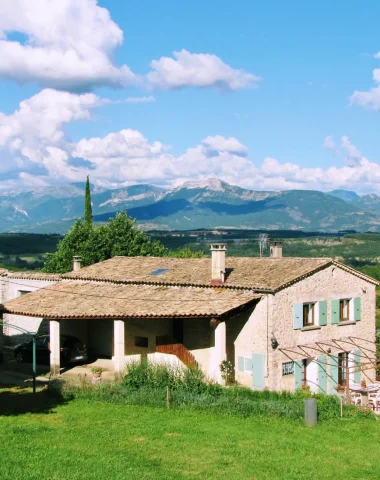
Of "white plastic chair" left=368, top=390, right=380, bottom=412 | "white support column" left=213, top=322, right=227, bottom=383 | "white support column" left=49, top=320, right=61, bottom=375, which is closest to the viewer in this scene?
"white plastic chair" left=368, top=390, right=380, bottom=412

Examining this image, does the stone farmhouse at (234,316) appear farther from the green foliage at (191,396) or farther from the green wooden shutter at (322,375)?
the green foliage at (191,396)

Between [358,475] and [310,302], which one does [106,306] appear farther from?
[358,475]

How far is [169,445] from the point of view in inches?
627

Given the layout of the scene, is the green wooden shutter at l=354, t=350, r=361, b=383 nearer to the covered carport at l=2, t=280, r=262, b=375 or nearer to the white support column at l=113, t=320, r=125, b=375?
the covered carport at l=2, t=280, r=262, b=375

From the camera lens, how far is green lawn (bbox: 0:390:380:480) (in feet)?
44.7

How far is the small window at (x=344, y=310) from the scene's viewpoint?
29578 millimetres

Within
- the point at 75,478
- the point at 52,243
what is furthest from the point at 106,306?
the point at 52,243

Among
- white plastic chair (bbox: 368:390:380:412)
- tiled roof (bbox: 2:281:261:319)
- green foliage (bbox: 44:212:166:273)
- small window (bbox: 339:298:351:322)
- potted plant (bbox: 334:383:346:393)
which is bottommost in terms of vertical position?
potted plant (bbox: 334:383:346:393)

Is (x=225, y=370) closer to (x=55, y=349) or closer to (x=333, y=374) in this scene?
(x=333, y=374)

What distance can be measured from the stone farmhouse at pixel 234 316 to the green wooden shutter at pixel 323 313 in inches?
1.7

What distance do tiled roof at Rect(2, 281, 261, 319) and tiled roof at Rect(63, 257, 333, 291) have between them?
44cm

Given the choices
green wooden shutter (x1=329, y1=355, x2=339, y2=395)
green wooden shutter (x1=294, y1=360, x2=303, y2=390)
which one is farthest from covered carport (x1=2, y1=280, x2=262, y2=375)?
green wooden shutter (x1=329, y1=355, x2=339, y2=395)

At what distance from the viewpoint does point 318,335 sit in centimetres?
2781

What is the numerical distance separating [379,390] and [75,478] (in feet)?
46.9
